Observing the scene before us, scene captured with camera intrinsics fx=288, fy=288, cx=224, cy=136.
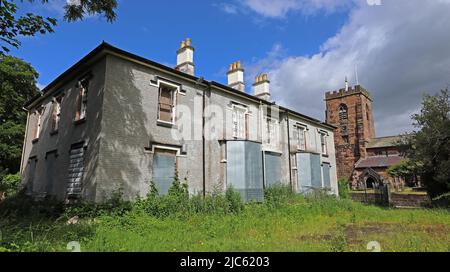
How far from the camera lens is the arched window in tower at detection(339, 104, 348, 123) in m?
55.0

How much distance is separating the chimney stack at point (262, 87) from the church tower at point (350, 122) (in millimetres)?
34408

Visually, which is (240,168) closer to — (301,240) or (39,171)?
(301,240)

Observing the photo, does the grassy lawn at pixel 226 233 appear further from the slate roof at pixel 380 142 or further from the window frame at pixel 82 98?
the slate roof at pixel 380 142

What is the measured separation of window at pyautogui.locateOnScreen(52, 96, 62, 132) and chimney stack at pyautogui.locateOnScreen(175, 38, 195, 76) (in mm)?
7005

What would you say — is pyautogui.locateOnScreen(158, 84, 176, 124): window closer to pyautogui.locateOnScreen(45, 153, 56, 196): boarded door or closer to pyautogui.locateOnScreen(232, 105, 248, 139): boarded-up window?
pyautogui.locateOnScreen(232, 105, 248, 139): boarded-up window

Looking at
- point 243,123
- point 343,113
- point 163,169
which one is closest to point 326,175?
point 243,123

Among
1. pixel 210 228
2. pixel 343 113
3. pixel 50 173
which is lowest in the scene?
pixel 210 228

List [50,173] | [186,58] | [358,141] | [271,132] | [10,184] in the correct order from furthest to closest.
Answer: [358,141] → [271,132] → [10,184] → [186,58] → [50,173]

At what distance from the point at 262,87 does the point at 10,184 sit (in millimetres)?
18619

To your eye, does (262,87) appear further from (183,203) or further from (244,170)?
(183,203)

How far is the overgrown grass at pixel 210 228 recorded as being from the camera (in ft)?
24.0

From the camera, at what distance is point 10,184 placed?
61.1ft

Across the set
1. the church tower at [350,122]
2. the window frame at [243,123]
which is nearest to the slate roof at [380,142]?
the church tower at [350,122]

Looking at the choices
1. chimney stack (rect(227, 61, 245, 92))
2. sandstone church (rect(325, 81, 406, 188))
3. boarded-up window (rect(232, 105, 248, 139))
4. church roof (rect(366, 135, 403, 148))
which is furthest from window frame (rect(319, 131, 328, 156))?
church roof (rect(366, 135, 403, 148))
